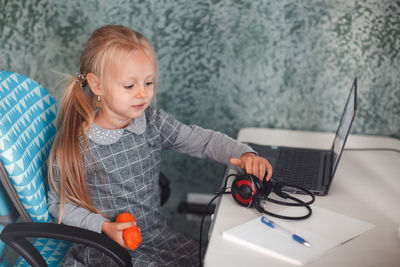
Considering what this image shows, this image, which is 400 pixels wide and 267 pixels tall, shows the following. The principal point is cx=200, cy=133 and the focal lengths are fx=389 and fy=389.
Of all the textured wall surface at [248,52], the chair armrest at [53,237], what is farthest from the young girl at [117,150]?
the textured wall surface at [248,52]

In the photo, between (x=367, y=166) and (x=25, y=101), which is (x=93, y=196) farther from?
(x=367, y=166)

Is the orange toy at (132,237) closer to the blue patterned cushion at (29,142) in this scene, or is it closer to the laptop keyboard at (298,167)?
the blue patterned cushion at (29,142)

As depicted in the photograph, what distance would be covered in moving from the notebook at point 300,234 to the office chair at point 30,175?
0.28 m

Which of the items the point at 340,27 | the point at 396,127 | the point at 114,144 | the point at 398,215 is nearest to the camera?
the point at 398,215

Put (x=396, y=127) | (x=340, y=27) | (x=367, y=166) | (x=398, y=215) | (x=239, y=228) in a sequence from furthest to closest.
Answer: (x=396, y=127) < (x=340, y=27) < (x=367, y=166) < (x=398, y=215) < (x=239, y=228)

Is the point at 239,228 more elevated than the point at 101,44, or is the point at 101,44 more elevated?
the point at 101,44

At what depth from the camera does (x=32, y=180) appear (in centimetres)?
100

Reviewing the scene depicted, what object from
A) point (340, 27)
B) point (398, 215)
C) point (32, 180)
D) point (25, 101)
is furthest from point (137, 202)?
point (340, 27)

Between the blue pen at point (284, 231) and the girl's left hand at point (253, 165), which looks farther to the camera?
the girl's left hand at point (253, 165)

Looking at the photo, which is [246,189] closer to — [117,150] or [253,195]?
[253,195]

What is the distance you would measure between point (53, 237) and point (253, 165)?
0.53m

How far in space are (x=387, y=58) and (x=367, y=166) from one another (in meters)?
0.43

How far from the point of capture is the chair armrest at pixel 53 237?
873mm

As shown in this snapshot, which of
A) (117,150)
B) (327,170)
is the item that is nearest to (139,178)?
(117,150)
